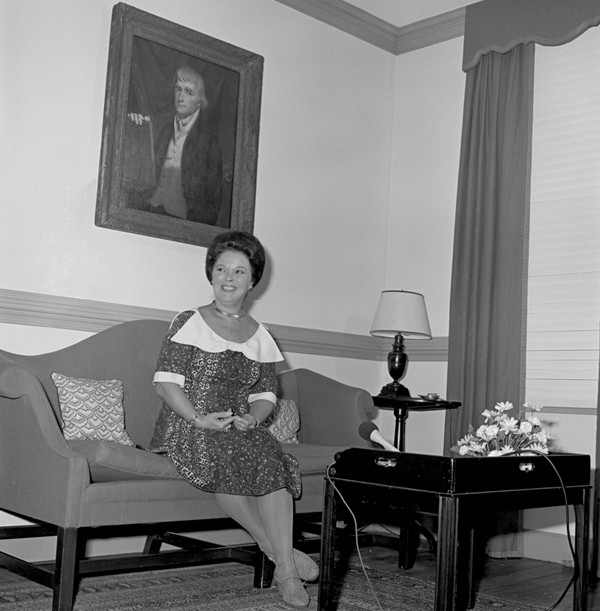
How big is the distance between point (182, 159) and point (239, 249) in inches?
38.9

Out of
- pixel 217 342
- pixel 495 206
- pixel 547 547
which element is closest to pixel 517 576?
pixel 547 547

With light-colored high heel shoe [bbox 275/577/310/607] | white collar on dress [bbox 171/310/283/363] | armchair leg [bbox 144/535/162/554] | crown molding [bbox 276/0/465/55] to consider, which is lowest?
armchair leg [bbox 144/535/162/554]

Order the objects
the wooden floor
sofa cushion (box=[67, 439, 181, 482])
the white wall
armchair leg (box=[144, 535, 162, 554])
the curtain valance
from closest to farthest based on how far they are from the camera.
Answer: sofa cushion (box=[67, 439, 181, 482]) < the wooden floor < the white wall < armchair leg (box=[144, 535, 162, 554]) < the curtain valance

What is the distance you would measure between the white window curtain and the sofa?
1493 millimetres

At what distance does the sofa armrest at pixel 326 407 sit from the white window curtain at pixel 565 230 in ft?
3.50

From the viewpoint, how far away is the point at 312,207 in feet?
17.5

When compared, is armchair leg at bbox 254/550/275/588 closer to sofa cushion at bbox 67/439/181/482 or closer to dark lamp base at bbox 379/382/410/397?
sofa cushion at bbox 67/439/181/482

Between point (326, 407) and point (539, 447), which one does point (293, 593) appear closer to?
point (539, 447)

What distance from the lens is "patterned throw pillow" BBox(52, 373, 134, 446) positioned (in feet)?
12.0

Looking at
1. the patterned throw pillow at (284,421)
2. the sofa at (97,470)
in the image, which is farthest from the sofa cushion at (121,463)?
the patterned throw pillow at (284,421)

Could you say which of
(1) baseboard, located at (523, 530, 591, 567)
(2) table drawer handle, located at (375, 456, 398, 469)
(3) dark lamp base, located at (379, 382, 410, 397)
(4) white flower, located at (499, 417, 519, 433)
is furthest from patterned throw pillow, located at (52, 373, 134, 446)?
(1) baseboard, located at (523, 530, 591, 567)

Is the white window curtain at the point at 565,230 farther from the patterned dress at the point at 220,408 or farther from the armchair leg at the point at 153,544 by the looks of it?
the armchair leg at the point at 153,544

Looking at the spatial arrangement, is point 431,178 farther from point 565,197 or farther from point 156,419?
point 156,419

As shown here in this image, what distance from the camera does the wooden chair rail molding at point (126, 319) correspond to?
399 centimetres
